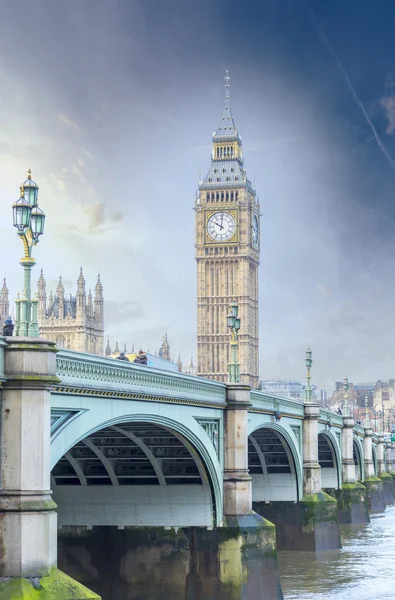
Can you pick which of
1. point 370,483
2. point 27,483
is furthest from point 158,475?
point 370,483

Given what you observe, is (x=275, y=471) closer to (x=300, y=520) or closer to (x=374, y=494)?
(x=300, y=520)

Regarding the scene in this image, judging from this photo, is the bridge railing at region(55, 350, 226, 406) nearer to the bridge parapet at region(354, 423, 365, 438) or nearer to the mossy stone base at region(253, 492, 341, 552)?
the mossy stone base at region(253, 492, 341, 552)

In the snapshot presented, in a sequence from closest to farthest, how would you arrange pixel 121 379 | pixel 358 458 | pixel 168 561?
1. pixel 121 379
2. pixel 168 561
3. pixel 358 458

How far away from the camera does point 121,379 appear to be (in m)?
21.9

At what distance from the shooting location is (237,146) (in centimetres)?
15138

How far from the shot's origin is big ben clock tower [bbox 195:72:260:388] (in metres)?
141

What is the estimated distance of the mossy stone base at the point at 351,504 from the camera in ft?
200

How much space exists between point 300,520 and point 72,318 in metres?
101

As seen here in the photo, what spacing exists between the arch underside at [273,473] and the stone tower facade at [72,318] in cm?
9768

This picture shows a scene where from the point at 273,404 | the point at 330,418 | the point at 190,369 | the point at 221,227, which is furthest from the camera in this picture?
the point at 190,369

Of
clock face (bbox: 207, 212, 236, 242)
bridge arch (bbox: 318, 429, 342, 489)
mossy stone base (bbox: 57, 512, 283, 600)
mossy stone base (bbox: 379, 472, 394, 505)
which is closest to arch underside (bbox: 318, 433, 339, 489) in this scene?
bridge arch (bbox: 318, 429, 342, 489)

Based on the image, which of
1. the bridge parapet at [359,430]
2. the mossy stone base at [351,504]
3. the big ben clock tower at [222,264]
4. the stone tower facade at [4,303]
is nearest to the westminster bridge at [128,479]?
the mossy stone base at [351,504]

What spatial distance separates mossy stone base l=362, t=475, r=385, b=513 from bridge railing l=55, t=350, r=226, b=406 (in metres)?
49.3

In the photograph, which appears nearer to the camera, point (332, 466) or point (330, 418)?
point (330, 418)
